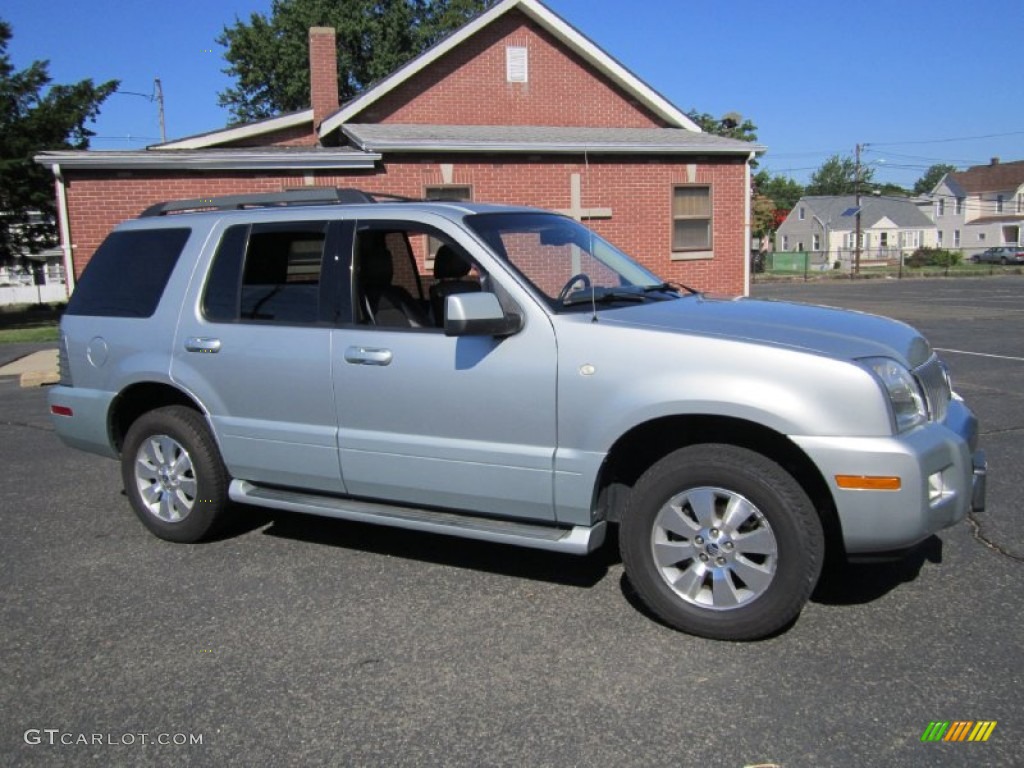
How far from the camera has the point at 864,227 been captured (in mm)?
81188

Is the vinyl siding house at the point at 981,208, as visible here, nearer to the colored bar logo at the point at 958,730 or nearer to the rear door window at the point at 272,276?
the rear door window at the point at 272,276

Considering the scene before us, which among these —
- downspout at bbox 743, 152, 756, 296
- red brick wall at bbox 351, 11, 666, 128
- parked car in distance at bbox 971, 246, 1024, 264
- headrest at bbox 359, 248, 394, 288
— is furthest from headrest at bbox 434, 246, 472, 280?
parked car in distance at bbox 971, 246, 1024, 264

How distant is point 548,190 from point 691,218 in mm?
3008

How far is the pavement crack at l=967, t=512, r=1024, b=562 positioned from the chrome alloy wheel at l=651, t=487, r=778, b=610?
57.3 inches

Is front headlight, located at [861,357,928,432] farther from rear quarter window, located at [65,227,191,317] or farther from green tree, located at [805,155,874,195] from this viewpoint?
green tree, located at [805,155,874,195]

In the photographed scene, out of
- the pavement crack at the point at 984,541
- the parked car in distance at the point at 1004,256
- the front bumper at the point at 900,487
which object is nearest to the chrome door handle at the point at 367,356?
the front bumper at the point at 900,487

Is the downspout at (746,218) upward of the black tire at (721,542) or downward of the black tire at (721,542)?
upward

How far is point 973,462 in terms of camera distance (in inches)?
146

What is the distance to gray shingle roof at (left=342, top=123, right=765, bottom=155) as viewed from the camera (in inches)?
605

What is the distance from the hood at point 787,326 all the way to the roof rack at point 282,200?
5.49 feet

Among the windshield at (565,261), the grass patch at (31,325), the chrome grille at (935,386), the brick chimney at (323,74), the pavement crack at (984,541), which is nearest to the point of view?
the chrome grille at (935,386)

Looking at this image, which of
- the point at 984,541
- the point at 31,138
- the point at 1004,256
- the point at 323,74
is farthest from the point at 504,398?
the point at 1004,256

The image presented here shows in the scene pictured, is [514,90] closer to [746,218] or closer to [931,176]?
[746,218]

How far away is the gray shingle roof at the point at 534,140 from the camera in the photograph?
15.4 metres
